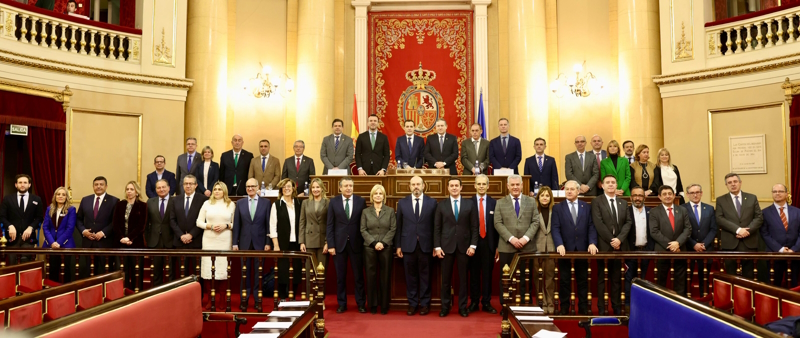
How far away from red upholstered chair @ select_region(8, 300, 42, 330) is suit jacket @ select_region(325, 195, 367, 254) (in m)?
2.90

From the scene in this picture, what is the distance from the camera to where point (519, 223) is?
5.82 meters

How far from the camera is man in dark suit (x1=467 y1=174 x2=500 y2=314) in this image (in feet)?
19.8

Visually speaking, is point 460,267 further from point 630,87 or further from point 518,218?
point 630,87

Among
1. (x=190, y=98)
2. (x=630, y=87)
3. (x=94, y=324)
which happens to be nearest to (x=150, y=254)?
(x=94, y=324)

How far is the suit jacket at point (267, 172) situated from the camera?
7.88 metres

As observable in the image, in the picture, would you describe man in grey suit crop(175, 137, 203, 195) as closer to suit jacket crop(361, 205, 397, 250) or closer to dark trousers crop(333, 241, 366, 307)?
dark trousers crop(333, 241, 366, 307)

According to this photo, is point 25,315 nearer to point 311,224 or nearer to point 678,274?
point 311,224

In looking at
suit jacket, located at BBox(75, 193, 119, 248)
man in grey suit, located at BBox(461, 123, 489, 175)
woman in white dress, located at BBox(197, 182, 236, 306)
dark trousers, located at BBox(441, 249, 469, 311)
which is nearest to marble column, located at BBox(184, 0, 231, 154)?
suit jacket, located at BBox(75, 193, 119, 248)

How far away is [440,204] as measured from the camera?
602cm

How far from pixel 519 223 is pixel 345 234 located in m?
1.65

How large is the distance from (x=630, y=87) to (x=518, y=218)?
15.7 feet

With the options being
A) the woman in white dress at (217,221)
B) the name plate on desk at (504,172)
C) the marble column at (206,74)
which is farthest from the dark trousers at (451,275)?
the marble column at (206,74)

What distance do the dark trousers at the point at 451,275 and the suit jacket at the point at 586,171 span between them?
211 cm

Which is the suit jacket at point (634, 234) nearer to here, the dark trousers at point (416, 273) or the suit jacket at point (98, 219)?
the dark trousers at point (416, 273)
